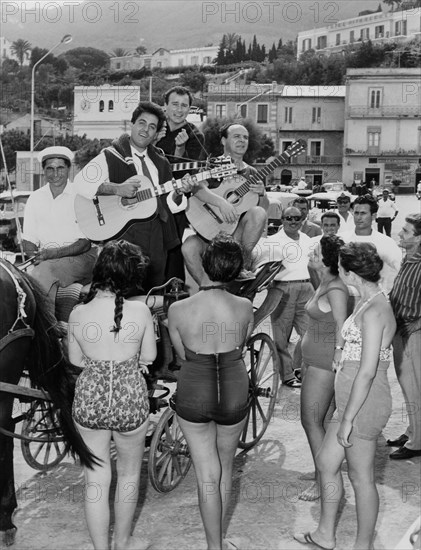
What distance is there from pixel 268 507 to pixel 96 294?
6.43 feet

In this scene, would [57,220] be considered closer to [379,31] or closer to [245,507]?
[245,507]

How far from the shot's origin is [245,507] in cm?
564

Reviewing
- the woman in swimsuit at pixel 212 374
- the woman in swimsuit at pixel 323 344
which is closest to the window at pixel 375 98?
the woman in swimsuit at pixel 323 344

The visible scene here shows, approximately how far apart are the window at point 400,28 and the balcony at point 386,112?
9363 cm

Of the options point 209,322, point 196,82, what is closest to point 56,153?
point 209,322

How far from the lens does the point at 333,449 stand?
4.91 meters

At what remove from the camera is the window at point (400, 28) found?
15670 cm

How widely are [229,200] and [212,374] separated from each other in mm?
2724

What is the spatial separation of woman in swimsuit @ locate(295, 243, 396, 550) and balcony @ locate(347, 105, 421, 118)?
65.8 metres

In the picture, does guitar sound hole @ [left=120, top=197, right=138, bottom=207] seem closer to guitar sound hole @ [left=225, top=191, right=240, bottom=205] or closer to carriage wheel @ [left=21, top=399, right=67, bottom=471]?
guitar sound hole @ [left=225, top=191, right=240, bottom=205]

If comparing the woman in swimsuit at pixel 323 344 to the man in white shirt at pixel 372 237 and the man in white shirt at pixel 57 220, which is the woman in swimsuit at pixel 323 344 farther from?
the man in white shirt at pixel 372 237

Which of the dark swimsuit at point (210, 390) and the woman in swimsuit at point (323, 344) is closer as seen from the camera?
the dark swimsuit at point (210, 390)

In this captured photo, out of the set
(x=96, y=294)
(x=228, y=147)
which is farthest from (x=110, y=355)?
(x=228, y=147)

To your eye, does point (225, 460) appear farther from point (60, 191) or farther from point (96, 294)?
point (60, 191)
